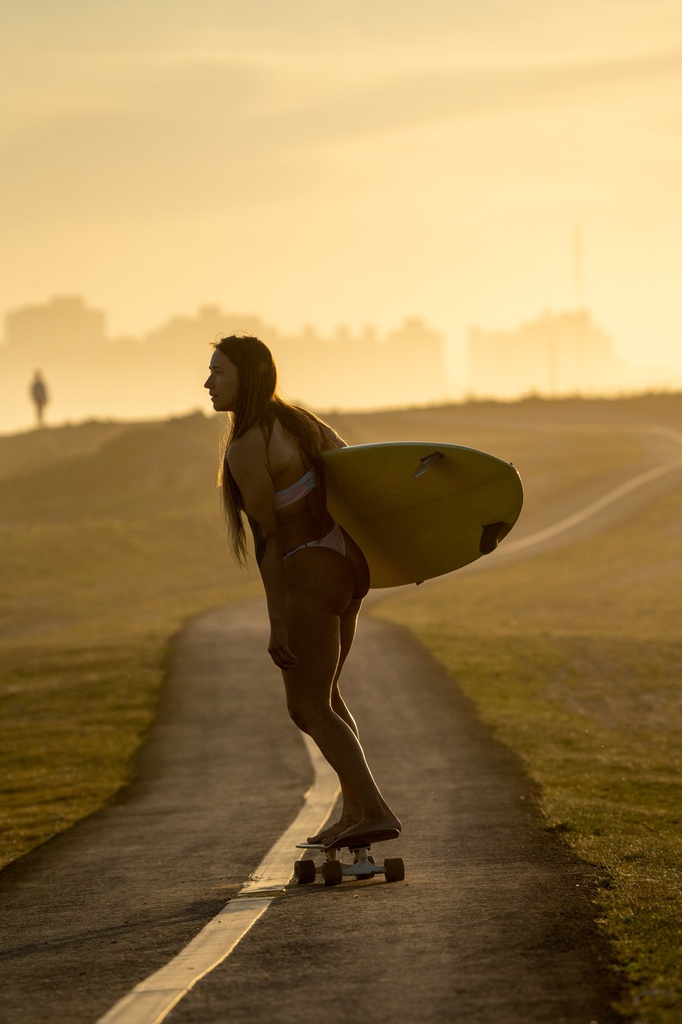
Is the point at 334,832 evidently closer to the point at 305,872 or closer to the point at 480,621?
the point at 305,872

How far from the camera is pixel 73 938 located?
569 cm

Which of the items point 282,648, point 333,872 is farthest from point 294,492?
point 333,872

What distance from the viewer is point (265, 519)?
20.3 feet

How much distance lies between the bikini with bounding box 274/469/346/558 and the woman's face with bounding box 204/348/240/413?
0.45 metres

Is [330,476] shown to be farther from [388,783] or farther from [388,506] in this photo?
[388,783]

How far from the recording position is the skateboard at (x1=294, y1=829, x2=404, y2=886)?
6.15 m

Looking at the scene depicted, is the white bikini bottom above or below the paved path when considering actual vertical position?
above

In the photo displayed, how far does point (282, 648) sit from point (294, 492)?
0.69 meters

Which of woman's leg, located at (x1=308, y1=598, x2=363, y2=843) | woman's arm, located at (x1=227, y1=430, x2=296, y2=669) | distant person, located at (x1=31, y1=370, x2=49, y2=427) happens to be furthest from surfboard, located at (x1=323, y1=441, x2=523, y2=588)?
distant person, located at (x1=31, y1=370, x2=49, y2=427)

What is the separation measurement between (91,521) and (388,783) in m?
39.3

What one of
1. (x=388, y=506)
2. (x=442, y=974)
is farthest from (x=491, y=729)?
(x=442, y=974)

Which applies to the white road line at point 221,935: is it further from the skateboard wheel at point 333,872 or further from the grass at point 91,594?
the grass at point 91,594

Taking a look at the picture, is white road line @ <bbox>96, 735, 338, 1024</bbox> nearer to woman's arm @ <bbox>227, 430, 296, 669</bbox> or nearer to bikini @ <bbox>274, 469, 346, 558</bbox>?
woman's arm @ <bbox>227, 430, 296, 669</bbox>

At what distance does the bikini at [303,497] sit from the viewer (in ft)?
20.6
